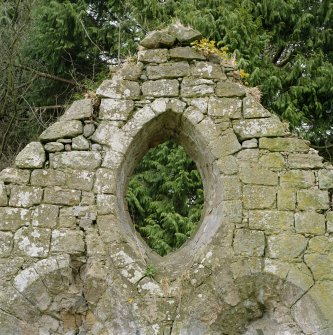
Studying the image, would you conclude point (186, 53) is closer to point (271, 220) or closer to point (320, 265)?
point (271, 220)

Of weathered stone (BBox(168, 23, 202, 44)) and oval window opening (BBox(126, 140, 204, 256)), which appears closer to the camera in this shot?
weathered stone (BBox(168, 23, 202, 44))

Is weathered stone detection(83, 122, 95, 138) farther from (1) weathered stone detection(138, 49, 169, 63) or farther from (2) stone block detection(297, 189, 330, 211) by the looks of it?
(2) stone block detection(297, 189, 330, 211)

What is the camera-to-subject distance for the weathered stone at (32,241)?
5027 millimetres

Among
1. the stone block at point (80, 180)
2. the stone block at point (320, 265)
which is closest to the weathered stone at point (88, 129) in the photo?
the stone block at point (80, 180)

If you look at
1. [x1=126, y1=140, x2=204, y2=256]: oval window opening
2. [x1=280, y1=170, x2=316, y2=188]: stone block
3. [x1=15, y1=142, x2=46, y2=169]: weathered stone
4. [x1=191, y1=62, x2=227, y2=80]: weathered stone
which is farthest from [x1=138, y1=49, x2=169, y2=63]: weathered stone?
[x1=126, y1=140, x2=204, y2=256]: oval window opening

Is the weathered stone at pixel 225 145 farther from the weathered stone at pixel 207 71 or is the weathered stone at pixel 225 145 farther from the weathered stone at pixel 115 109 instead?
the weathered stone at pixel 115 109

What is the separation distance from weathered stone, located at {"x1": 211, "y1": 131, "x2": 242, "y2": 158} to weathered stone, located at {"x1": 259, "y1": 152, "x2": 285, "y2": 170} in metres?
0.27

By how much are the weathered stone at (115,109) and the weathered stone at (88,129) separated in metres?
0.13

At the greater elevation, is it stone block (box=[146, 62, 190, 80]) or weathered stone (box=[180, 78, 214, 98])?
stone block (box=[146, 62, 190, 80])

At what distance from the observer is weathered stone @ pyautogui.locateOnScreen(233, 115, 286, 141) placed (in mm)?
5383

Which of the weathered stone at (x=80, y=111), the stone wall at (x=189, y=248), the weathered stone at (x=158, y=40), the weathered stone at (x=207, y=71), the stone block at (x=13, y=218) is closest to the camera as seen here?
the stone wall at (x=189, y=248)

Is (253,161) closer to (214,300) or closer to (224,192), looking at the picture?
(224,192)

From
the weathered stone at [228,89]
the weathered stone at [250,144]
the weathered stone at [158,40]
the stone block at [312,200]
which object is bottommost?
the stone block at [312,200]

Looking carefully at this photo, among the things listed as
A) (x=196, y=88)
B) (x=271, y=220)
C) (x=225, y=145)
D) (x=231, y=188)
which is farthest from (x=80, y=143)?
(x=271, y=220)
